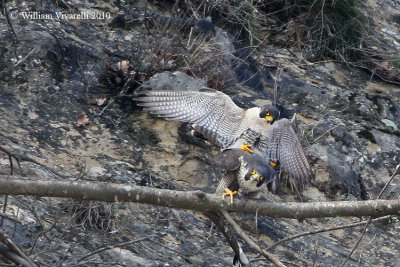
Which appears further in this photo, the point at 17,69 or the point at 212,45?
the point at 212,45

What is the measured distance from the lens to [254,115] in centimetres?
479

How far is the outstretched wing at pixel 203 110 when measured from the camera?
4.72 meters

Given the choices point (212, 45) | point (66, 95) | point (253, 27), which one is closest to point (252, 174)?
point (66, 95)

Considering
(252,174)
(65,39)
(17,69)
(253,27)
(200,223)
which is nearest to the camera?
(252,174)

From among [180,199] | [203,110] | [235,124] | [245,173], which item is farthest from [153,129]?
[180,199]

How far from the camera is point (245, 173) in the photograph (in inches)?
160

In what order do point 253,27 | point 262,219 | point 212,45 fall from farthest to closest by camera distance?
point 253,27, point 212,45, point 262,219

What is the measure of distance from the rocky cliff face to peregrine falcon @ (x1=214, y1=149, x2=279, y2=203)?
1.29 ft

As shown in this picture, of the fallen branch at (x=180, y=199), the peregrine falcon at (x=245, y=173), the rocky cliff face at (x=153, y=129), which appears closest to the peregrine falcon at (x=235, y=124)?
the peregrine falcon at (x=245, y=173)

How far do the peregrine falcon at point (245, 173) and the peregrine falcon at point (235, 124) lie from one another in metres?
0.35

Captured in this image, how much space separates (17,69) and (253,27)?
2711mm

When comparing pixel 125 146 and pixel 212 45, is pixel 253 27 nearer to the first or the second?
pixel 212 45

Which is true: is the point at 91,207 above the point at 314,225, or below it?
above

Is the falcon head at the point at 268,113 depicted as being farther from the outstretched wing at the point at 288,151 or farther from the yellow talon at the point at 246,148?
the yellow talon at the point at 246,148
